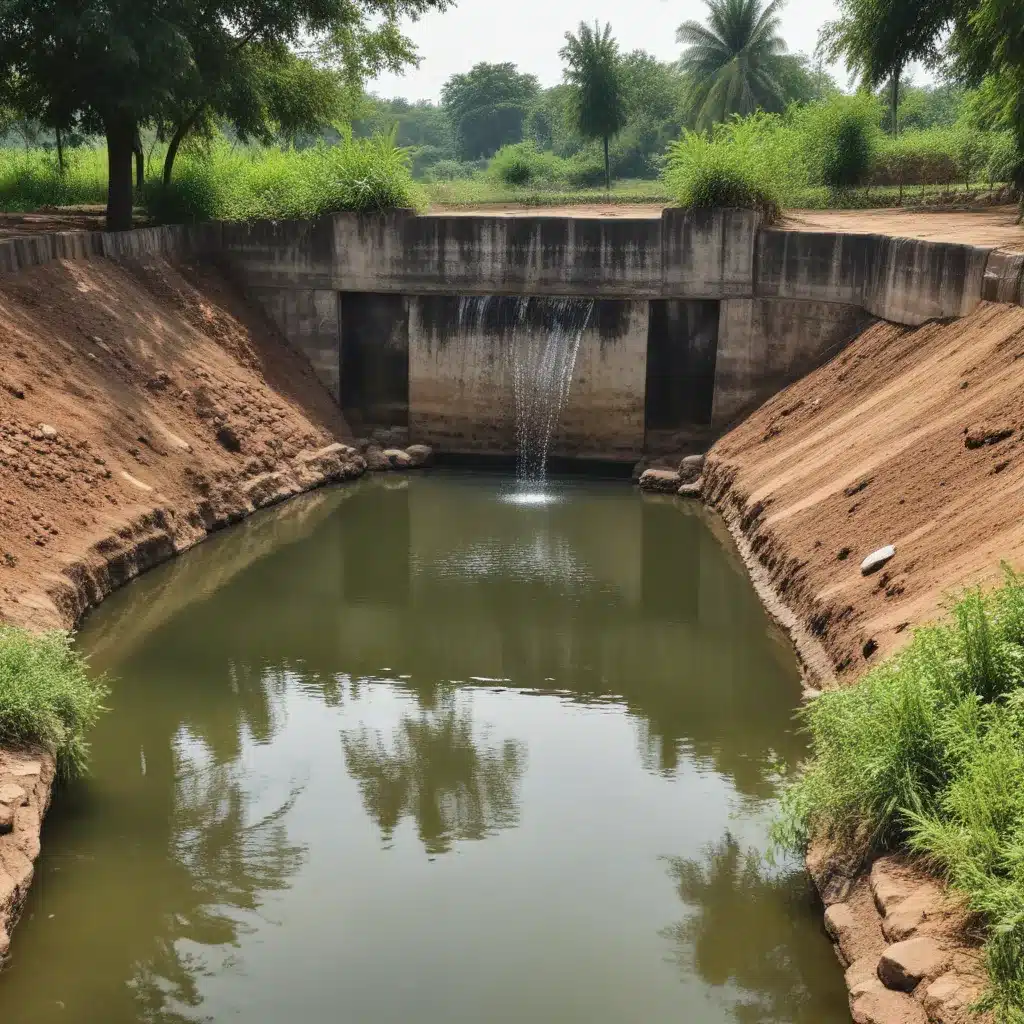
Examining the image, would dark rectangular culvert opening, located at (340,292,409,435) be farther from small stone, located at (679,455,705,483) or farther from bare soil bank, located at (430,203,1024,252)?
small stone, located at (679,455,705,483)

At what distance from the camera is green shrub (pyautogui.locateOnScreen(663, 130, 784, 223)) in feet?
79.4

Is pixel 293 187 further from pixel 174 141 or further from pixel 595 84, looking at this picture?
pixel 595 84

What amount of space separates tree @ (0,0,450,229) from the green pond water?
320 inches

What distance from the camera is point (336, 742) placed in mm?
12680

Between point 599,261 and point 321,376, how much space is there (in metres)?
5.70

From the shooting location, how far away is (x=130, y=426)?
19.8m

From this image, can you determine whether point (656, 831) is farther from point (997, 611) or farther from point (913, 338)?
point (913, 338)

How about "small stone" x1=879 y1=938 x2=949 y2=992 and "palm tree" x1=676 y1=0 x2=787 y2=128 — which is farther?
"palm tree" x1=676 y1=0 x2=787 y2=128

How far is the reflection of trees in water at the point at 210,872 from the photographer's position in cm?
877

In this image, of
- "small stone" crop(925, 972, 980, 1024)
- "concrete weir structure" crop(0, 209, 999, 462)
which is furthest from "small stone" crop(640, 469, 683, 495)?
"small stone" crop(925, 972, 980, 1024)

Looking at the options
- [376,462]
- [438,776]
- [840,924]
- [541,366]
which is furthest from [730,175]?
[840,924]

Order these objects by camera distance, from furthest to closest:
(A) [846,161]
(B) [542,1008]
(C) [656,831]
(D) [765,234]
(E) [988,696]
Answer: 1. (A) [846,161]
2. (D) [765,234]
3. (C) [656,831]
4. (E) [988,696]
5. (B) [542,1008]

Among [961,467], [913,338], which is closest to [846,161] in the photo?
[913,338]

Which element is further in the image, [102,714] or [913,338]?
[913,338]
